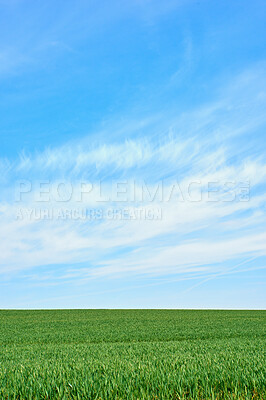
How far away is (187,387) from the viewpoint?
5570 millimetres

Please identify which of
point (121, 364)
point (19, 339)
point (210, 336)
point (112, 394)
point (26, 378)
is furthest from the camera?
point (210, 336)

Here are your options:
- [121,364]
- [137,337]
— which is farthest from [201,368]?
[137,337]

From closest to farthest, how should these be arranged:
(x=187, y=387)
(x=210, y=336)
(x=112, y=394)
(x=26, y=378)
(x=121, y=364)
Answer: (x=112, y=394)
(x=187, y=387)
(x=26, y=378)
(x=121, y=364)
(x=210, y=336)

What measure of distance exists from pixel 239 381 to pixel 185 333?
15.2 m

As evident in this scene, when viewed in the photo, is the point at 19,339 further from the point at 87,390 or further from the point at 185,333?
the point at 87,390

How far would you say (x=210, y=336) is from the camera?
19.3 meters

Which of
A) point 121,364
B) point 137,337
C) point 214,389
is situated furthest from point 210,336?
point 214,389

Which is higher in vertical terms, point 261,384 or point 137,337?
→ point 261,384

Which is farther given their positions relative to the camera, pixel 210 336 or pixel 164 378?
pixel 210 336

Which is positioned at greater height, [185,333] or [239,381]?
[239,381]

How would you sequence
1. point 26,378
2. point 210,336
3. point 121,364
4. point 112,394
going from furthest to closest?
1. point 210,336
2. point 121,364
3. point 26,378
4. point 112,394

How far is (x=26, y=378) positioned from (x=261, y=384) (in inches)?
167

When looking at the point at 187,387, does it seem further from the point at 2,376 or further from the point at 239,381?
the point at 2,376

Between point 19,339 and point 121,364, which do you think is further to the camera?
point 19,339
